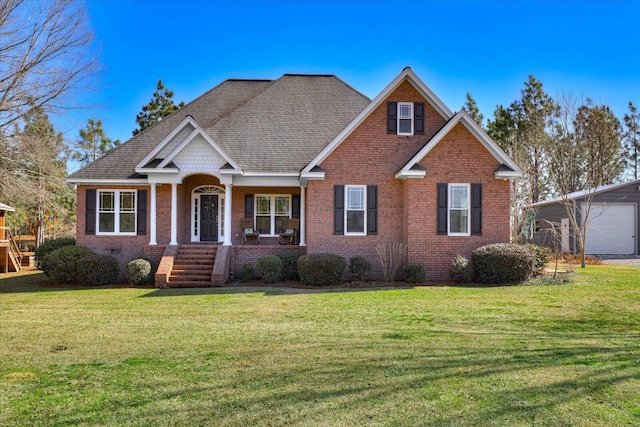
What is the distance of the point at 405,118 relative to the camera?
692 inches

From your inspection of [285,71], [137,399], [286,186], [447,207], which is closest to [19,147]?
[286,186]

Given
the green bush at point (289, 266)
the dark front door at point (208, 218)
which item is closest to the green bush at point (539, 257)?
the green bush at point (289, 266)

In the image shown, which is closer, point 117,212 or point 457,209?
point 457,209

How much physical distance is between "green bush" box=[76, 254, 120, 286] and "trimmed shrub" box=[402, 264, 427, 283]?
32.5 feet

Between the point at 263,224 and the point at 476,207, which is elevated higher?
the point at 476,207

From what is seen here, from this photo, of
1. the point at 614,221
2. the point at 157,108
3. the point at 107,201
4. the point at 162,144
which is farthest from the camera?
the point at 157,108

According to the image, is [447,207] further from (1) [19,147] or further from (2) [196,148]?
(1) [19,147]

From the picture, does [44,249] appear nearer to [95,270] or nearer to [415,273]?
[95,270]

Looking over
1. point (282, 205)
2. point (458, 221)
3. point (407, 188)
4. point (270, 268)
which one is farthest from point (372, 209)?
point (282, 205)

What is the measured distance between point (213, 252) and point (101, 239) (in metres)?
4.45

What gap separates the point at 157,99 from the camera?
3944 cm

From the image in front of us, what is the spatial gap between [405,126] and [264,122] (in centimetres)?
663

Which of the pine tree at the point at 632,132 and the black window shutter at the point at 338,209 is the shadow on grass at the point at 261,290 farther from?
the pine tree at the point at 632,132

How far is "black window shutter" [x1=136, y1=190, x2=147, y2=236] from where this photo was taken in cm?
1853
